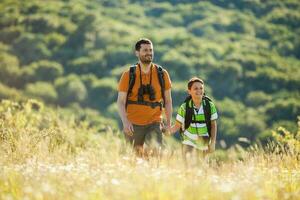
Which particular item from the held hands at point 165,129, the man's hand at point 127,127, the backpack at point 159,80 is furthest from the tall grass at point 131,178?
the backpack at point 159,80

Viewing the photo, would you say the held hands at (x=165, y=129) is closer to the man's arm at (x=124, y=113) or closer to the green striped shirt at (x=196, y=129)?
the green striped shirt at (x=196, y=129)

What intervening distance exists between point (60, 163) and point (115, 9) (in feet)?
483

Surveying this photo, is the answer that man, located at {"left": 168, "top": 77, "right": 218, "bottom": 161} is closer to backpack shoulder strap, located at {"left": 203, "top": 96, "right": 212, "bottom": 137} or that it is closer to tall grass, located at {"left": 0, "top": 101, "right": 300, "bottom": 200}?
backpack shoulder strap, located at {"left": 203, "top": 96, "right": 212, "bottom": 137}

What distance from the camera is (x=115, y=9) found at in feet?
495

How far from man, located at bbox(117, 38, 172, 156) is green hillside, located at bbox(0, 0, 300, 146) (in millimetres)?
69195

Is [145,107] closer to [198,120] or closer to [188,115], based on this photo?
[188,115]

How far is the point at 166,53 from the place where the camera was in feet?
392

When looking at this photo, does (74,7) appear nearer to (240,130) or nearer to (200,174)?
(240,130)

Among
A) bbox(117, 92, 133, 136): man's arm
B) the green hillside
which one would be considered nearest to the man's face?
bbox(117, 92, 133, 136): man's arm

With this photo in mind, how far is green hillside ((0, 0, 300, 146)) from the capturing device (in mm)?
93188

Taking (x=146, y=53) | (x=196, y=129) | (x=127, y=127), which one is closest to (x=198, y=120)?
(x=196, y=129)

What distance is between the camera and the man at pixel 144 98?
7066mm

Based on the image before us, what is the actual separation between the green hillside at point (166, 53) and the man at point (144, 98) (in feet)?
227

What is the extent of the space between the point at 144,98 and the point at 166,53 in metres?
113
